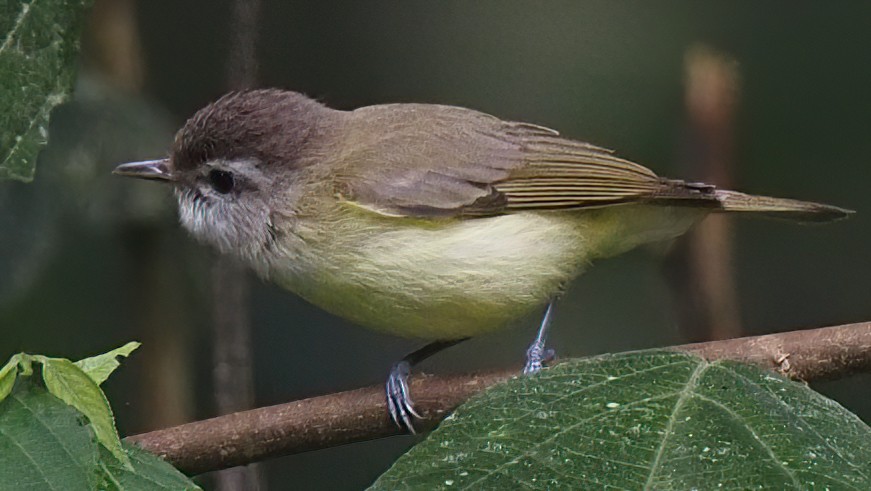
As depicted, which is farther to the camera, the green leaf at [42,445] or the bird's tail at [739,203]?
the bird's tail at [739,203]

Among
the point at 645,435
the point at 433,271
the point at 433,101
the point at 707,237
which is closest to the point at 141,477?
the point at 645,435

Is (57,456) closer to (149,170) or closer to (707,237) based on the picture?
(149,170)

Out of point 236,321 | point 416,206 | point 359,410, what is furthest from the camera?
point 236,321

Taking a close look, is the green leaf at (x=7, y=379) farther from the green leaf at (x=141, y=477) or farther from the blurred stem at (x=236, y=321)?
the blurred stem at (x=236, y=321)

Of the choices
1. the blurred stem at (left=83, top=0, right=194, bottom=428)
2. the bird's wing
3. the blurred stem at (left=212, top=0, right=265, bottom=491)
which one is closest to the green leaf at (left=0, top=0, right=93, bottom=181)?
the bird's wing

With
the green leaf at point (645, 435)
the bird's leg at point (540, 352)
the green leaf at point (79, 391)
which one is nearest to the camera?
the green leaf at point (645, 435)

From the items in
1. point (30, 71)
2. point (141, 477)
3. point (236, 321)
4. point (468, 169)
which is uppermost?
point (30, 71)

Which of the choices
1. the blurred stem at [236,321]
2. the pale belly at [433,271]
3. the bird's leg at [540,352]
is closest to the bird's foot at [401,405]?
the pale belly at [433,271]
